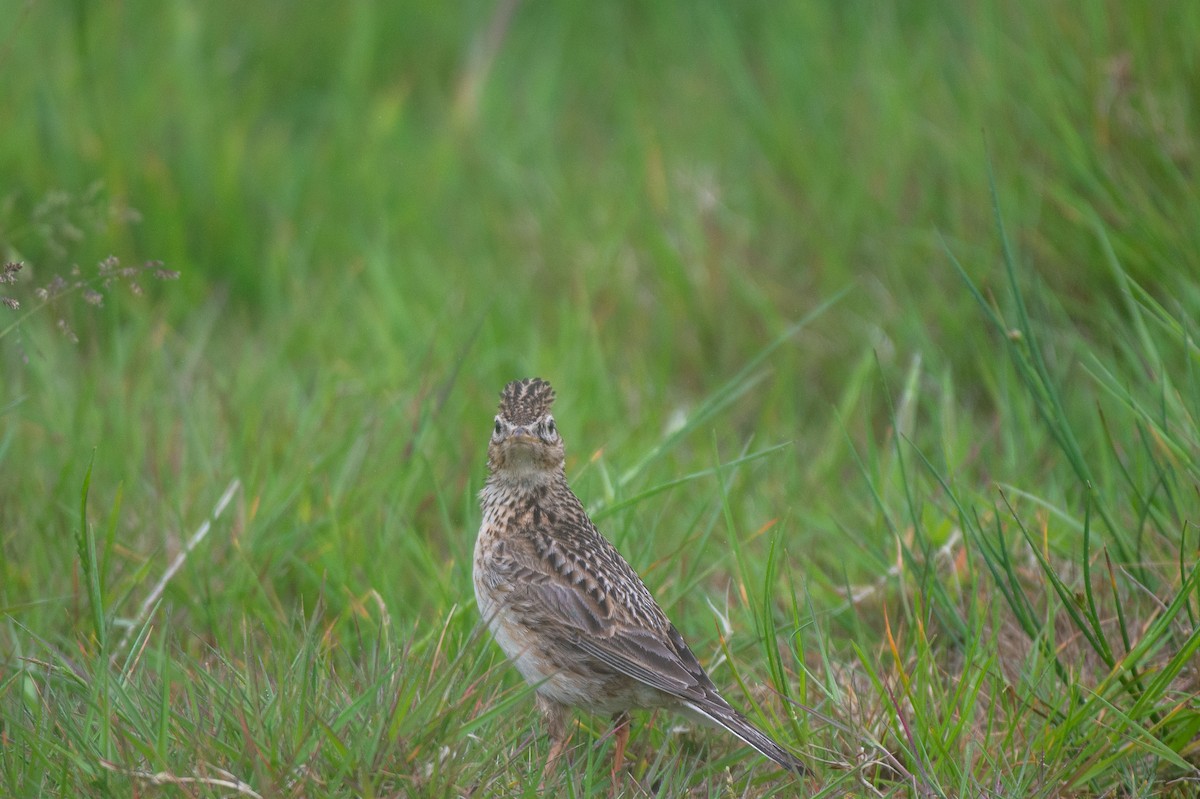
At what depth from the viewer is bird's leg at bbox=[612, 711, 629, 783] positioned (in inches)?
146

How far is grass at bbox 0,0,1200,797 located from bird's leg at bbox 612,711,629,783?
0.06 meters

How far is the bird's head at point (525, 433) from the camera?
4277 mm

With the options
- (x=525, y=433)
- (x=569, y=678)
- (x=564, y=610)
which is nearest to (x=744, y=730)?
(x=569, y=678)

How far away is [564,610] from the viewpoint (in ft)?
13.1

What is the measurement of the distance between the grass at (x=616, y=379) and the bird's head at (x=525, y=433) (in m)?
0.30

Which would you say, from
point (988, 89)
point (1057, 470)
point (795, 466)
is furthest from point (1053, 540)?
point (988, 89)


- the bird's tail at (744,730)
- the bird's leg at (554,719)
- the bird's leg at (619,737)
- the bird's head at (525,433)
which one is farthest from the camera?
the bird's head at (525,433)

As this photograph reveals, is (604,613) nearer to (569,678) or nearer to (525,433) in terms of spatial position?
(569,678)

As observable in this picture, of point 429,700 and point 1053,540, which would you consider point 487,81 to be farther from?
point 429,700

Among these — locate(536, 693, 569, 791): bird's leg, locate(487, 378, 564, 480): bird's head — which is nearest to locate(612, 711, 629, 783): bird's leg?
locate(536, 693, 569, 791): bird's leg

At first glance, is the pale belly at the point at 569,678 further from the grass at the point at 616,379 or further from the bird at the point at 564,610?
the grass at the point at 616,379

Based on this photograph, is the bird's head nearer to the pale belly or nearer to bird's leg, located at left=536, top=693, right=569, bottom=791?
the pale belly

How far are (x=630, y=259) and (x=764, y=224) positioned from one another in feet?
2.29

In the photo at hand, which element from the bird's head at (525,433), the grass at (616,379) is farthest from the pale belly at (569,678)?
the bird's head at (525,433)
